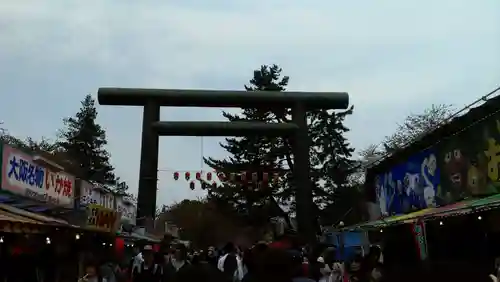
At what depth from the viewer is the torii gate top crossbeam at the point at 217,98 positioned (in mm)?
27422

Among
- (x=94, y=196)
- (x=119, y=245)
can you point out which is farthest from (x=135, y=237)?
(x=94, y=196)

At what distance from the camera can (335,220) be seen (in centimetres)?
4634

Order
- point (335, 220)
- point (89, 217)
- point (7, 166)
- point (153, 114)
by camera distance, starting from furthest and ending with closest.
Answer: point (335, 220), point (153, 114), point (89, 217), point (7, 166)

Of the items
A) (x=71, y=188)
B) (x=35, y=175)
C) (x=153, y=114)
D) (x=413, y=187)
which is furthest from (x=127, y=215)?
(x=413, y=187)

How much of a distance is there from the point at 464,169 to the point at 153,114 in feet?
49.9

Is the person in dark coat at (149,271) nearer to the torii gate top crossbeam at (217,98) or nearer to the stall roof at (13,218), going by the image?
the stall roof at (13,218)

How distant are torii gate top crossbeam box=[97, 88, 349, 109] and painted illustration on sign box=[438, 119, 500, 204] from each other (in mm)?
10122

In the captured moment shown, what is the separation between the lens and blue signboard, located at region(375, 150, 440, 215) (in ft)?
63.7

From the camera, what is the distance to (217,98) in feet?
90.0

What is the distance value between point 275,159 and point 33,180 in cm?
2929

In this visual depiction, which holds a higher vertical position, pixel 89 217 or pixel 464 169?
pixel 464 169

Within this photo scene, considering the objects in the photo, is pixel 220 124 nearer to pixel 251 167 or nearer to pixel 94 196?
pixel 94 196

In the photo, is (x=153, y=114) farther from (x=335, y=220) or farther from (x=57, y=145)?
(x=57, y=145)

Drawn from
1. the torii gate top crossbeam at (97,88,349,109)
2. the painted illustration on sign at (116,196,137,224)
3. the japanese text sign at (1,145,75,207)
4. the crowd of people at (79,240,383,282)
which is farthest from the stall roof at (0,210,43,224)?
the painted illustration on sign at (116,196,137,224)
